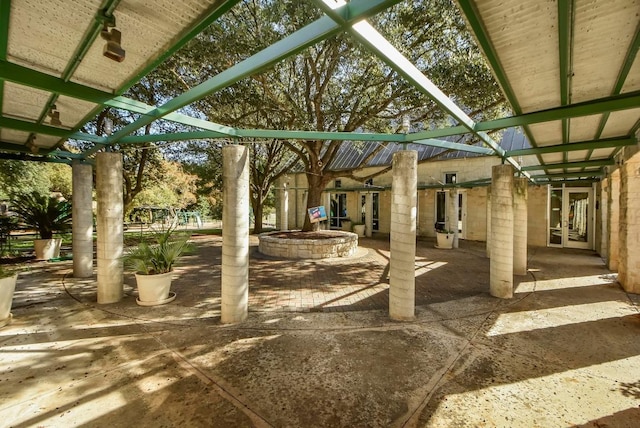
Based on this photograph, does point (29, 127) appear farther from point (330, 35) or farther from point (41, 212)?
point (41, 212)

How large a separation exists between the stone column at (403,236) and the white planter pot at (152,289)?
4222 millimetres

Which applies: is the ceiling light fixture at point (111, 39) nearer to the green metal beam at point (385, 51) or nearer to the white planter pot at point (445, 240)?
the green metal beam at point (385, 51)

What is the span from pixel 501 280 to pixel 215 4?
6646mm

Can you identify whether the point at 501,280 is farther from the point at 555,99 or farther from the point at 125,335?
the point at 125,335

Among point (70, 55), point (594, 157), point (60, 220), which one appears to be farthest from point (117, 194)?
point (594, 157)

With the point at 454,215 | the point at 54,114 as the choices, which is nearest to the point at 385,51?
the point at 54,114

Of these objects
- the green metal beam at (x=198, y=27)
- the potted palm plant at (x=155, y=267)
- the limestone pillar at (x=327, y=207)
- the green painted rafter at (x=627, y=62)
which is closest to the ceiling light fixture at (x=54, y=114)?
the green metal beam at (x=198, y=27)

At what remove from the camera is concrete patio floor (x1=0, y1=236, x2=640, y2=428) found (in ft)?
8.40

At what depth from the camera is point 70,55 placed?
2.80 m

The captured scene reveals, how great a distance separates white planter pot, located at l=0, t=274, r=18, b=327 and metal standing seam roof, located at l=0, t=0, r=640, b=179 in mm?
2642

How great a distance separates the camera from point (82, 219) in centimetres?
Answer: 690

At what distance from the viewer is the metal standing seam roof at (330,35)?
218 centimetres

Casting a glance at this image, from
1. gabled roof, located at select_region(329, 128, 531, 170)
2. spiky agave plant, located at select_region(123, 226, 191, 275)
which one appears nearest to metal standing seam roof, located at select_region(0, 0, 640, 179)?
spiky agave plant, located at select_region(123, 226, 191, 275)

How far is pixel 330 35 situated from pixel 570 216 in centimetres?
1593
